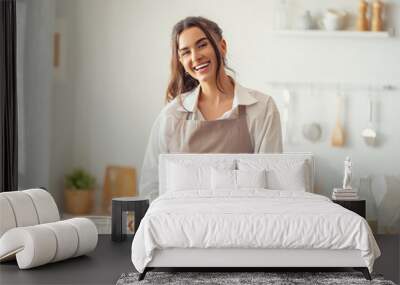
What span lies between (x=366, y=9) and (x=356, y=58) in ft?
1.58

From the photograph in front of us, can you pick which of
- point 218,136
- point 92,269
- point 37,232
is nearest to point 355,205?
point 218,136

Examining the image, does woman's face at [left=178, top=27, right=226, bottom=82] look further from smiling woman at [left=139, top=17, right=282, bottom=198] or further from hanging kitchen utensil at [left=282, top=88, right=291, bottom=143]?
hanging kitchen utensil at [left=282, top=88, right=291, bottom=143]

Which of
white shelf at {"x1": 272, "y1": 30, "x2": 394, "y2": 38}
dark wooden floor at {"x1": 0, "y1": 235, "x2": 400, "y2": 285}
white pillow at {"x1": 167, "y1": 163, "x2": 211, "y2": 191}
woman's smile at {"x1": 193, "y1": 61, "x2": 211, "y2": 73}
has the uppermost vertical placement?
white shelf at {"x1": 272, "y1": 30, "x2": 394, "y2": 38}

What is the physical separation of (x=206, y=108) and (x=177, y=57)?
590 mm

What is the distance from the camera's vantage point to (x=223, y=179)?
6211 mm

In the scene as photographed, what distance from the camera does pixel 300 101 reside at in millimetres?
7250

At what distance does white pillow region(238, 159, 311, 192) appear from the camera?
6.29 m

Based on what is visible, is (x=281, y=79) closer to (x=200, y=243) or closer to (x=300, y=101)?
(x=300, y=101)

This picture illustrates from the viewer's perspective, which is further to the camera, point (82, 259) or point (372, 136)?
point (372, 136)

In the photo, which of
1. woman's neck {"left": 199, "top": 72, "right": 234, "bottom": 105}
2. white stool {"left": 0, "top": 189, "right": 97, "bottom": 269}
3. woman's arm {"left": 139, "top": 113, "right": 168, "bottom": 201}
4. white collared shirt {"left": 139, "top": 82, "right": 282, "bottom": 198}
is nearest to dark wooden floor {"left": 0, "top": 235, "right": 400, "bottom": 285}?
white stool {"left": 0, "top": 189, "right": 97, "bottom": 269}

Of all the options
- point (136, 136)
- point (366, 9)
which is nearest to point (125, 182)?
point (136, 136)

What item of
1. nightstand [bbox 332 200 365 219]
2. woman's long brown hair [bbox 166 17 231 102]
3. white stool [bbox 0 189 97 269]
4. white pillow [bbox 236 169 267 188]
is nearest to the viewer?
white stool [bbox 0 189 97 269]

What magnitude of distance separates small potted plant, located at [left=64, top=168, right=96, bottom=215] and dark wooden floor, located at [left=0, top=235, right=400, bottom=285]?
1.08 meters

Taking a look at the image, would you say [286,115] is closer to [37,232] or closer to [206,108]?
[206,108]
